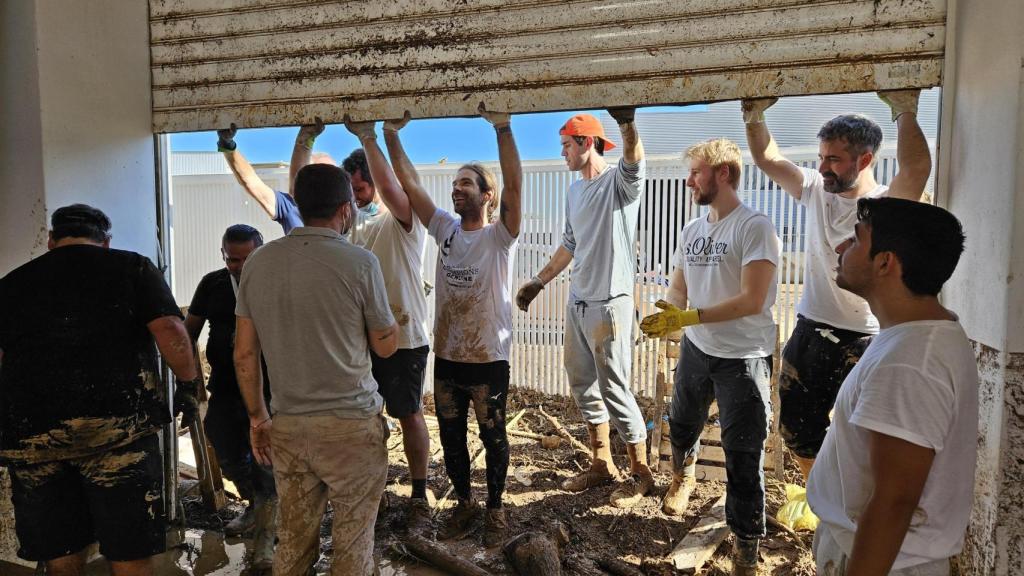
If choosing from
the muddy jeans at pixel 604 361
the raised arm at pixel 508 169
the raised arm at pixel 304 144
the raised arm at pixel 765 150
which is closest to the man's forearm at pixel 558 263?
the muddy jeans at pixel 604 361

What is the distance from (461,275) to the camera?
11.5 feet

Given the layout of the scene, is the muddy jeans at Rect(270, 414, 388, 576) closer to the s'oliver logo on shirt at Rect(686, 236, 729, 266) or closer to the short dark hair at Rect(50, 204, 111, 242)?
the short dark hair at Rect(50, 204, 111, 242)

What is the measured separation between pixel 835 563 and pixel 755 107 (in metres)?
1.77

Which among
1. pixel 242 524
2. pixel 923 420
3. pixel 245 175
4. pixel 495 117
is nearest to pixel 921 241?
pixel 923 420

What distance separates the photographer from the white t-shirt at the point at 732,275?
302 cm

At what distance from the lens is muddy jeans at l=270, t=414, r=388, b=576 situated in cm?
236

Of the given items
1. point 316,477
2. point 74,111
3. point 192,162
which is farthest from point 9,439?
point 192,162

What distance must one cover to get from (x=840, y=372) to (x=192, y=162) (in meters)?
16.0

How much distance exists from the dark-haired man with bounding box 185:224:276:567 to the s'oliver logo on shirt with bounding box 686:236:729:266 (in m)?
2.41

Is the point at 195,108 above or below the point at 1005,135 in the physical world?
above

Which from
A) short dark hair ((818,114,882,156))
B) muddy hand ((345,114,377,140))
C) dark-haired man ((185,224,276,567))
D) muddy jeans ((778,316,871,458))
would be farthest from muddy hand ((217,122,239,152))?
muddy jeans ((778,316,871,458))

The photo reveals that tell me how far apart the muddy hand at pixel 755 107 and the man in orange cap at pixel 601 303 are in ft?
4.32

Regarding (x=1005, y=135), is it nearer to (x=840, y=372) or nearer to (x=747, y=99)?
(x=747, y=99)

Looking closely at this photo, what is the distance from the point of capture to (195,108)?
10.8 feet
